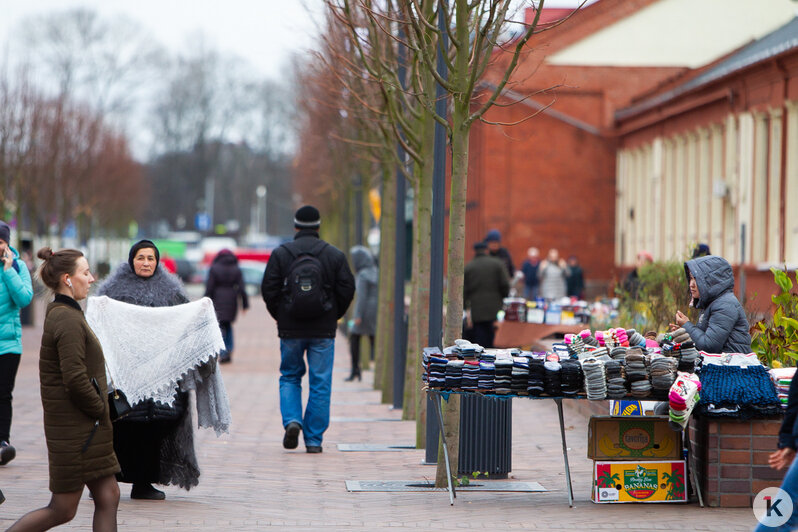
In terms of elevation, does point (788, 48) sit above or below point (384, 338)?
above

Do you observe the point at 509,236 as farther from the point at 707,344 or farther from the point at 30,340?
the point at 707,344

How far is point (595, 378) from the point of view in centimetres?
776

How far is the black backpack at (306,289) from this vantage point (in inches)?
422

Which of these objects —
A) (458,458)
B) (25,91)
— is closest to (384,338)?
(458,458)

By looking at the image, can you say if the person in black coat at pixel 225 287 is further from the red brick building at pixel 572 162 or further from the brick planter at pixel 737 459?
the red brick building at pixel 572 162

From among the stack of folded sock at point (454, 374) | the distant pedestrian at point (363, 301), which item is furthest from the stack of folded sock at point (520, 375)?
the distant pedestrian at point (363, 301)

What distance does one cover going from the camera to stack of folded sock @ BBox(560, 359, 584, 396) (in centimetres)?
786

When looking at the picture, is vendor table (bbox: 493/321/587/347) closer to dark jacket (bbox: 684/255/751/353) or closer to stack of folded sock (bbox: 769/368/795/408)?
dark jacket (bbox: 684/255/751/353)

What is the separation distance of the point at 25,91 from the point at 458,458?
96.2 ft

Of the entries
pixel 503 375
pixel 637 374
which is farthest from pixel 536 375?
pixel 637 374

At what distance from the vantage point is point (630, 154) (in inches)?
1575

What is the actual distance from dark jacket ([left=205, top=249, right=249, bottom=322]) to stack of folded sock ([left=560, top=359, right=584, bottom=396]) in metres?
12.8

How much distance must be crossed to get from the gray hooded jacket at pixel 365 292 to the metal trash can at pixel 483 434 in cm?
857

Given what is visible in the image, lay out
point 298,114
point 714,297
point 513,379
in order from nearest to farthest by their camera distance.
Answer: point 513,379 < point 714,297 < point 298,114
